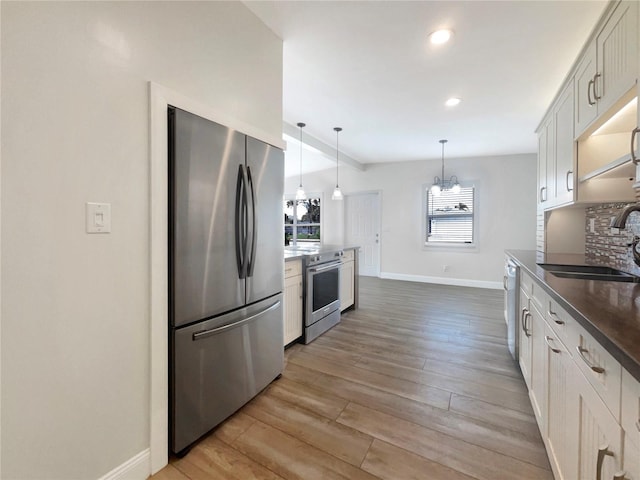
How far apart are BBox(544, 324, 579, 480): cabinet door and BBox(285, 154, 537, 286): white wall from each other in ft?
15.5

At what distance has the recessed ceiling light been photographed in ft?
6.89

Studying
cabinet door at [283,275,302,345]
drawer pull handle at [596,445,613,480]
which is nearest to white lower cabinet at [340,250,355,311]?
cabinet door at [283,275,302,345]

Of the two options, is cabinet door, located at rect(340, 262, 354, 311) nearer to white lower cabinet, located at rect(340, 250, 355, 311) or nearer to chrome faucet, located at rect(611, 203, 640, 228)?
white lower cabinet, located at rect(340, 250, 355, 311)

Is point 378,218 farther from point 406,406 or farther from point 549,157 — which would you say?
point 406,406

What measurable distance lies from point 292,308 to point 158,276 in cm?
155

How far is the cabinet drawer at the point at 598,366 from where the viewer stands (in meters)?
0.74

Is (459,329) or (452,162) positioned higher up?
(452,162)

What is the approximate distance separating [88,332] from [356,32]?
2468 mm

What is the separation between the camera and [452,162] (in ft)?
19.2

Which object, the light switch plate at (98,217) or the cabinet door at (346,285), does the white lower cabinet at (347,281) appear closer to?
the cabinet door at (346,285)

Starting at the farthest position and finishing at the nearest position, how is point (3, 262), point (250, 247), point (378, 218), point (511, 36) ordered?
point (378, 218)
point (511, 36)
point (250, 247)
point (3, 262)

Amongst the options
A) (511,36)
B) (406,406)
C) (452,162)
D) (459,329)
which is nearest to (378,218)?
(452,162)

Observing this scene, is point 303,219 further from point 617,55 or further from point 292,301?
point 617,55

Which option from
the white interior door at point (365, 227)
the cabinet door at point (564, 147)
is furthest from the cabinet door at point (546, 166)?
the white interior door at point (365, 227)
